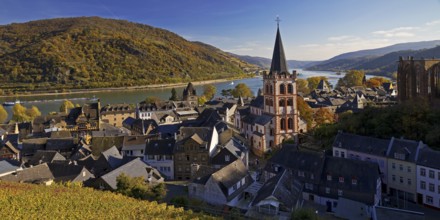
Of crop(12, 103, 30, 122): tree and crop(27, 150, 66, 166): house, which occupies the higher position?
crop(12, 103, 30, 122): tree

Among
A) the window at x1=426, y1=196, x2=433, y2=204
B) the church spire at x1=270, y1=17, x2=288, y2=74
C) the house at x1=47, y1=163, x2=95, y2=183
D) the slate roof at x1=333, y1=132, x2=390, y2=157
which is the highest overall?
the church spire at x1=270, y1=17, x2=288, y2=74

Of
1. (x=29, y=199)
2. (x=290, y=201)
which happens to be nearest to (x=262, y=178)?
(x=290, y=201)

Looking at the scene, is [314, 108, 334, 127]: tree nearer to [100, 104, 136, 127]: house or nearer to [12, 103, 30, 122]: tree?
[100, 104, 136, 127]: house

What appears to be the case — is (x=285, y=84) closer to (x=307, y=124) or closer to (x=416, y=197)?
(x=307, y=124)

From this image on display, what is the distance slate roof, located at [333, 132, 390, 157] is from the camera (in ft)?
97.6

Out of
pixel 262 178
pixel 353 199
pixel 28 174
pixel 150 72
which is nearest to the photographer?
pixel 353 199

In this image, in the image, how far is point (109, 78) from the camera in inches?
6969

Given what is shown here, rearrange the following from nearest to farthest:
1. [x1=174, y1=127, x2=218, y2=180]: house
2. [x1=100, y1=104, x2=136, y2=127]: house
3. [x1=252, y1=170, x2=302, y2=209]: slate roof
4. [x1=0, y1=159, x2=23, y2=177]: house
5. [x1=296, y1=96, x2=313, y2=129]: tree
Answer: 1. [x1=252, y1=170, x2=302, y2=209]: slate roof
2. [x1=0, y1=159, x2=23, y2=177]: house
3. [x1=174, y1=127, x2=218, y2=180]: house
4. [x1=296, y1=96, x2=313, y2=129]: tree
5. [x1=100, y1=104, x2=136, y2=127]: house

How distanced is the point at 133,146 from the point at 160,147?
4.48 metres

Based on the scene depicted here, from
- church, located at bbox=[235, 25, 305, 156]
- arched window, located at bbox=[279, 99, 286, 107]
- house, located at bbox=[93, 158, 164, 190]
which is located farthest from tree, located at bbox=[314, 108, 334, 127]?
house, located at bbox=[93, 158, 164, 190]

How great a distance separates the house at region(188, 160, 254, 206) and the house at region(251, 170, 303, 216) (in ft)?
9.33

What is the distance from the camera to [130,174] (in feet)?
99.0

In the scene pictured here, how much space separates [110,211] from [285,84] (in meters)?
31.0

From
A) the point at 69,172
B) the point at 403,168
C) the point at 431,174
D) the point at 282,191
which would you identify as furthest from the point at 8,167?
the point at 431,174
